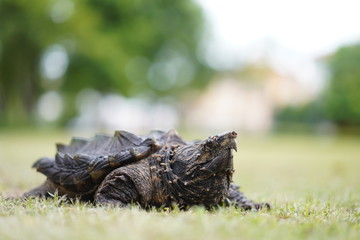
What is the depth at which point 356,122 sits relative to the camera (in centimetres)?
3125

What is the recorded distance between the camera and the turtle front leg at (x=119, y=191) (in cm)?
302

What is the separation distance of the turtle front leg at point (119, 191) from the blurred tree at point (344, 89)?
99.6 feet

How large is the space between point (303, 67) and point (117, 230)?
3423 cm

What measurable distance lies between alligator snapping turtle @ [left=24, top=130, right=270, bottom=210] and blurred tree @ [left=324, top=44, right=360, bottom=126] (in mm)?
30098

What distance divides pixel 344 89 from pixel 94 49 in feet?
60.6

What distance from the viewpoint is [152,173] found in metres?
3.13

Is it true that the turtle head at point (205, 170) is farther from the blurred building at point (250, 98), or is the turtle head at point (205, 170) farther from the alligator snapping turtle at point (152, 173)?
the blurred building at point (250, 98)

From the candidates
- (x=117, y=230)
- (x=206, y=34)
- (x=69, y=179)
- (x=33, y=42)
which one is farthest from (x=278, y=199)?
(x=206, y=34)

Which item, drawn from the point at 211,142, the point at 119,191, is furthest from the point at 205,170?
the point at 119,191

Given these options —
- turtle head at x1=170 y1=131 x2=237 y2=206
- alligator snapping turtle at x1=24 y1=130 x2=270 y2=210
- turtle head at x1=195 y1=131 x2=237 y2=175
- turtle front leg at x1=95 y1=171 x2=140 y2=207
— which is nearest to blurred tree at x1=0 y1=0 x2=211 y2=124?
alligator snapping turtle at x1=24 y1=130 x2=270 y2=210

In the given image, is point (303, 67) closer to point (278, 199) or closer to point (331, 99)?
point (331, 99)

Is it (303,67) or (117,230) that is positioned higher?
(303,67)

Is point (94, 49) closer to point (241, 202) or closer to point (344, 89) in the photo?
point (344, 89)

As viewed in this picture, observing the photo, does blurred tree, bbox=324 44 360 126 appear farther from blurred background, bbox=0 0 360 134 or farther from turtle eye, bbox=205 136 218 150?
turtle eye, bbox=205 136 218 150
